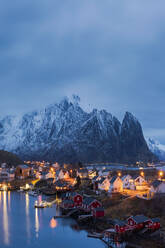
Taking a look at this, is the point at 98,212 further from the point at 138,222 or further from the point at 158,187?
the point at 158,187

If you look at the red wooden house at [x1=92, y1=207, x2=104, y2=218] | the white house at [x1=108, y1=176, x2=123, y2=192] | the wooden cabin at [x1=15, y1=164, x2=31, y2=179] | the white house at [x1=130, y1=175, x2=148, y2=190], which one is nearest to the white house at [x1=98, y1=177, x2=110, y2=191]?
the white house at [x1=108, y1=176, x2=123, y2=192]

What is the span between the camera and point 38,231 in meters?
40.4

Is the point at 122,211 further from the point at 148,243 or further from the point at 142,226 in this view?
the point at 148,243

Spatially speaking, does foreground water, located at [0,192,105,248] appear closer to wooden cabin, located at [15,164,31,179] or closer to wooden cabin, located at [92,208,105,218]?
wooden cabin, located at [92,208,105,218]

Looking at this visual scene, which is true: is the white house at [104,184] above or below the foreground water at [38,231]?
above

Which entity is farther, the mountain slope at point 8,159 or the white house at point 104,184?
the mountain slope at point 8,159

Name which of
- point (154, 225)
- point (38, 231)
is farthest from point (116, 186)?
point (154, 225)

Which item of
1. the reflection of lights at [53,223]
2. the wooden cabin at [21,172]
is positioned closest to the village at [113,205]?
the reflection of lights at [53,223]

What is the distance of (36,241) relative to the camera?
36500mm

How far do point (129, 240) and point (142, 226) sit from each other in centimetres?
273

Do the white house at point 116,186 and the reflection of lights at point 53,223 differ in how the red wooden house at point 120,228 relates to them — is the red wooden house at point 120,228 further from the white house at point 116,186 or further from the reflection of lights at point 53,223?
the white house at point 116,186

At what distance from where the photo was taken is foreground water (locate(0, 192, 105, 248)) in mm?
35281

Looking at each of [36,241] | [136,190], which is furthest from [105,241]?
[136,190]

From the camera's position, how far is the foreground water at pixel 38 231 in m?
35.3
